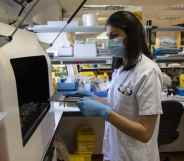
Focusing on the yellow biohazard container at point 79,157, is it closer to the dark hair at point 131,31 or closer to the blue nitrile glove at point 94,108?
the blue nitrile glove at point 94,108

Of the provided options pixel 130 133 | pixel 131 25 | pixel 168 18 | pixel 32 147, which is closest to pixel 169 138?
pixel 130 133

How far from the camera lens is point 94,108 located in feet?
4.56

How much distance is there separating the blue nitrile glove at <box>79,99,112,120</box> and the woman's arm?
0.12 feet

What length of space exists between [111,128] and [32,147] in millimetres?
566

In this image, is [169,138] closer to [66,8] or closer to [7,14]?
[7,14]

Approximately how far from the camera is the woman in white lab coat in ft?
4.31

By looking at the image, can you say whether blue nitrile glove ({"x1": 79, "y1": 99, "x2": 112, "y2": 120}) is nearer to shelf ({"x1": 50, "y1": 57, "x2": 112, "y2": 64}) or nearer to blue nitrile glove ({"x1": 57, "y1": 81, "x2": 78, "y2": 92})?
blue nitrile glove ({"x1": 57, "y1": 81, "x2": 78, "y2": 92})

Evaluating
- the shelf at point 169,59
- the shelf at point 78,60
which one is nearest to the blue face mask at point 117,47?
the shelf at point 78,60

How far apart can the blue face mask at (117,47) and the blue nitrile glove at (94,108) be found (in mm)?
323

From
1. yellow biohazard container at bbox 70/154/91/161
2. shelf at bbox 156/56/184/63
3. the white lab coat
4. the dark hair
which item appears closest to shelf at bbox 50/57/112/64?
shelf at bbox 156/56/184/63

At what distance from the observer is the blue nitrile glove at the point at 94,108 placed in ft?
4.39

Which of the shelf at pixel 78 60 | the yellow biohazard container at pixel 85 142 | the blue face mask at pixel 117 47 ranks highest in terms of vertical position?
the blue face mask at pixel 117 47

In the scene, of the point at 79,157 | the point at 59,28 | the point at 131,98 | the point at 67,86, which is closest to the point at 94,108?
the point at 131,98

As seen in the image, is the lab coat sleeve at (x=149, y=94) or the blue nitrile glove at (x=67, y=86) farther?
the blue nitrile glove at (x=67, y=86)
